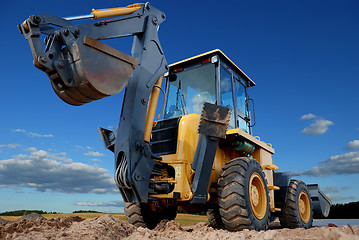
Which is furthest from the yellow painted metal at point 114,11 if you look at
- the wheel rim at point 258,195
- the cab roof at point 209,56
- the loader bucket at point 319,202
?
the loader bucket at point 319,202

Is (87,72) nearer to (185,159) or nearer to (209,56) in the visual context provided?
(185,159)

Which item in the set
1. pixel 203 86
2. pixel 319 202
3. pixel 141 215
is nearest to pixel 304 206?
pixel 319 202

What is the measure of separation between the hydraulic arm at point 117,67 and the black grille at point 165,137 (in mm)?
642

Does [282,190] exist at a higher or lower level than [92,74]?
lower

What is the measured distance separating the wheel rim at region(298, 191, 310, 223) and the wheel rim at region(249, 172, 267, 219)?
2.73 m

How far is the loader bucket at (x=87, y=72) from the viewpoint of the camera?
12.9 ft

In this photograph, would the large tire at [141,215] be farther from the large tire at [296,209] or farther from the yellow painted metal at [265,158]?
the large tire at [296,209]

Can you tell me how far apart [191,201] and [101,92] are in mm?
2192

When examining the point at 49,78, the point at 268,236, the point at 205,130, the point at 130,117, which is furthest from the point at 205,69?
the point at 268,236

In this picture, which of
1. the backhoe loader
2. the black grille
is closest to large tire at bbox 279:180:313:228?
the backhoe loader

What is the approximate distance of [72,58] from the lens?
396 cm

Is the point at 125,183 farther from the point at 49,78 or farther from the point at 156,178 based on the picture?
the point at 49,78

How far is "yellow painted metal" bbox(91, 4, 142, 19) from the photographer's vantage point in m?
4.67

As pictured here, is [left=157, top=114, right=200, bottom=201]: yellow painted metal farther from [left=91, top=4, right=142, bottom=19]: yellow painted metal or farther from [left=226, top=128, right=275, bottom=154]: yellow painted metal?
[left=91, top=4, right=142, bottom=19]: yellow painted metal
